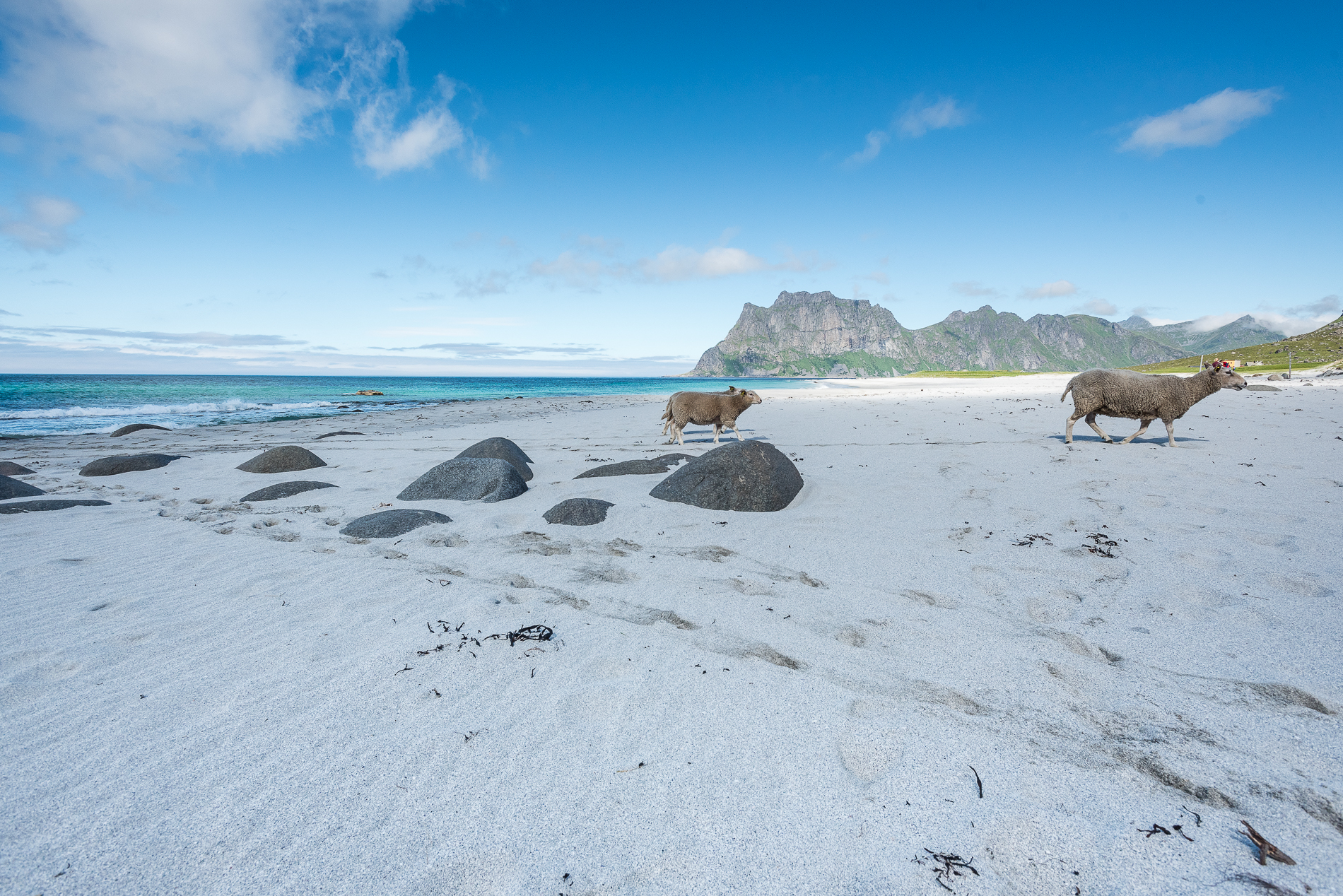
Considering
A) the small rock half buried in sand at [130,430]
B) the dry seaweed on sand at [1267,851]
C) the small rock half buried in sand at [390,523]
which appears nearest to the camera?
the dry seaweed on sand at [1267,851]

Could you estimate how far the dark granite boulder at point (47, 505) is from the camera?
7598 mm

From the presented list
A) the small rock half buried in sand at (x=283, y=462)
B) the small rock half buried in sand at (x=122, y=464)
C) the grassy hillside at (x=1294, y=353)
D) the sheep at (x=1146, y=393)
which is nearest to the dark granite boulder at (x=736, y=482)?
the sheep at (x=1146, y=393)

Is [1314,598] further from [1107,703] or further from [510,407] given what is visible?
[510,407]

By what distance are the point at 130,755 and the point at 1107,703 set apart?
5089 millimetres

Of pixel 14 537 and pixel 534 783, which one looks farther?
pixel 14 537

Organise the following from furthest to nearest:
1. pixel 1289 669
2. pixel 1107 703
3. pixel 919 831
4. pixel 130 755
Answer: pixel 1289 669 → pixel 1107 703 → pixel 130 755 → pixel 919 831

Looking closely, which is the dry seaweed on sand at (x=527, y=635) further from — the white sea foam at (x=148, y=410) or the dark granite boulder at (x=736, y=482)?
the white sea foam at (x=148, y=410)

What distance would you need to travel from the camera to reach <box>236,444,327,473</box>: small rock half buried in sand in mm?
10977

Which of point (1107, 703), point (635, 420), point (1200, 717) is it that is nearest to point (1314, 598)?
point (1200, 717)

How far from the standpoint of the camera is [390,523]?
6617 mm

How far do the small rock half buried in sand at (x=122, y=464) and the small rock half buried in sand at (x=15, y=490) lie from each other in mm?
2454

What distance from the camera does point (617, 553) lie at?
5.74 meters

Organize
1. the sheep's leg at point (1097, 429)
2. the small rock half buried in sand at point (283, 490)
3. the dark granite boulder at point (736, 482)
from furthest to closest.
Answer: the sheep's leg at point (1097, 429) → the small rock half buried in sand at point (283, 490) → the dark granite boulder at point (736, 482)

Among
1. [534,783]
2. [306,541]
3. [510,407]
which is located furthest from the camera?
[510,407]
